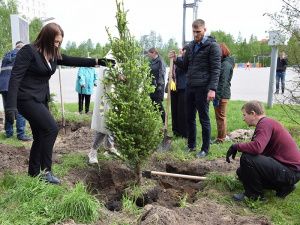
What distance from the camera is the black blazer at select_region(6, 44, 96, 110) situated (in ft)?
14.4

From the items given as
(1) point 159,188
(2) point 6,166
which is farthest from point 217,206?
(2) point 6,166

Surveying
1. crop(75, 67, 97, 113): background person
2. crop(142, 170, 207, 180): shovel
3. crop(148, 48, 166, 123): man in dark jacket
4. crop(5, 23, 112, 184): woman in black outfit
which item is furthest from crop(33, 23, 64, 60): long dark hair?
crop(75, 67, 97, 113): background person

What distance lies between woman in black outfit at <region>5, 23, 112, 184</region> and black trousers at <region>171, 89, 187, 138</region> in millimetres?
3539

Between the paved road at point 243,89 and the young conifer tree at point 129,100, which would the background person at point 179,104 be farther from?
the young conifer tree at point 129,100

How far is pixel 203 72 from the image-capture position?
245 inches

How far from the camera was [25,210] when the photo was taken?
3855 mm

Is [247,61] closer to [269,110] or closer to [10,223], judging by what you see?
[269,110]


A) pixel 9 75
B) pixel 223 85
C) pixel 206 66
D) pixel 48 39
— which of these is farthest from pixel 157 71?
pixel 48 39

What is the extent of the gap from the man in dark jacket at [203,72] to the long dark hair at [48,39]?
247cm

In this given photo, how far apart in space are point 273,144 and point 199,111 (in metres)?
2.02

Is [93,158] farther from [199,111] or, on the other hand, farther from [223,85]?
[223,85]

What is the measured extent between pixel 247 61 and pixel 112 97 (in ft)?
233

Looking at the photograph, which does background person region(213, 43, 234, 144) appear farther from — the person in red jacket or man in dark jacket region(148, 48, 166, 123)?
the person in red jacket

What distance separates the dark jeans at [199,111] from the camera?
6270 mm
